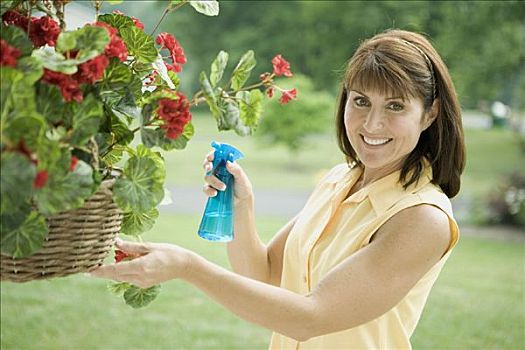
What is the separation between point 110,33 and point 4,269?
0.32 metres

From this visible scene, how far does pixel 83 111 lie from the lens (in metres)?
1.06

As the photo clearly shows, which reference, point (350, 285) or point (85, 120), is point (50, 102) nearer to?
point (85, 120)

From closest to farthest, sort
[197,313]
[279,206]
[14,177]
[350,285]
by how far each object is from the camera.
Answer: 1. [14,177]
2. [350,285]
3. [197,313]
4. [279,206]

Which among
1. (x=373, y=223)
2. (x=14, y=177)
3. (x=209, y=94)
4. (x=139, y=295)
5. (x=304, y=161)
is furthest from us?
(x=304, y=161)

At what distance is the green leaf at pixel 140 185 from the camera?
3.72 ft

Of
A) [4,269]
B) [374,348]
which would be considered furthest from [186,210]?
[4,269]

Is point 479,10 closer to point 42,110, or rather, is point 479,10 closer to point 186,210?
point 186,210

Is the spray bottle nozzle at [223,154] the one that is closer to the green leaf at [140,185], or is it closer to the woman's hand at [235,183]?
the woman's hand at [235,183]

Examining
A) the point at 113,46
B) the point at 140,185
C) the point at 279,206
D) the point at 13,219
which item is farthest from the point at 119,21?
the point at 279,206

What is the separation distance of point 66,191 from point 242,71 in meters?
0.33

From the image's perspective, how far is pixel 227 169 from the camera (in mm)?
1628

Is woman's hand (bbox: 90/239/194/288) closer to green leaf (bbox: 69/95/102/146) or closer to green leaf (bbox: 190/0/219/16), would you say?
green leaf (bbox: 69/95/102/146)

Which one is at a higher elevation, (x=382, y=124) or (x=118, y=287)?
(x=382, y=124)

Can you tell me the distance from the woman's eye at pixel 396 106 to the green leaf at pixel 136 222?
528mm
